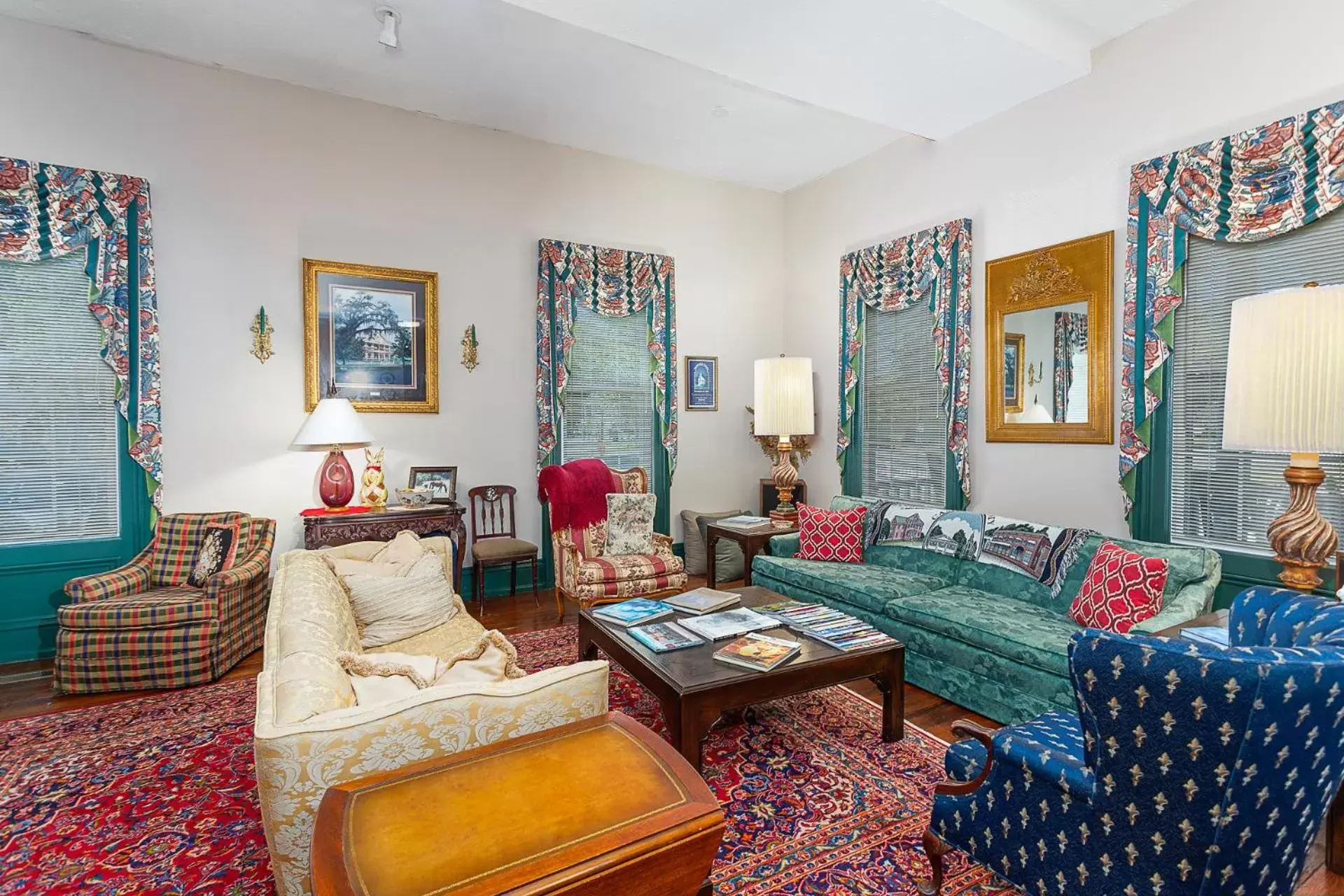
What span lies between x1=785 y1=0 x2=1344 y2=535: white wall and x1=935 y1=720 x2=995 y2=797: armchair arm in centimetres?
280

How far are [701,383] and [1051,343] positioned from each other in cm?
287

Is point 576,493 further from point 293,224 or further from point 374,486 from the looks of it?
point 293,224

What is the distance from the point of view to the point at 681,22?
3.21 metres

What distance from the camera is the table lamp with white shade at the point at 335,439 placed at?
4098mm

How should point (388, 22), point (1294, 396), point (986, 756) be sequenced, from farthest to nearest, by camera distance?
point (388, 22) < point (1294, 396) < point (986, 756)

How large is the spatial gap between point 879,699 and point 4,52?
5.93 metres

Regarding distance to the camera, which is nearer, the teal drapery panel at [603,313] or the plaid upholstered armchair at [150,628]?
the plaid upholstered armchair at [150,628]

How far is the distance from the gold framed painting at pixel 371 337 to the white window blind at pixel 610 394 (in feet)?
3.71

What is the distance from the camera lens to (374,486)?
14.5 ft

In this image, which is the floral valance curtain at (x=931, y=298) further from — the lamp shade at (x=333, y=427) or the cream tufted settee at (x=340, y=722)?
the cream tufted settee at (x=340, y=722)

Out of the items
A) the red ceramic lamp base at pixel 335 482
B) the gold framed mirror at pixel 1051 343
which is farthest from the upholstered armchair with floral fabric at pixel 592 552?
the gold framed mirror at pixel 1051 343

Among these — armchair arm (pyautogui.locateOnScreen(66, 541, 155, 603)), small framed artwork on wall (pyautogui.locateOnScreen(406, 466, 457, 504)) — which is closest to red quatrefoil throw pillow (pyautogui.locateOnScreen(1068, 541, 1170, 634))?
small framed artwork on wall (pyautogui.locateOnScreen(406, 466, 457, 504))

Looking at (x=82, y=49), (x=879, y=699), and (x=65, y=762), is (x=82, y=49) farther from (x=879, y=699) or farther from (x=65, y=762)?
(x=879, y=699)

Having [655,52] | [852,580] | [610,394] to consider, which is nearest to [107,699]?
[610,394]
